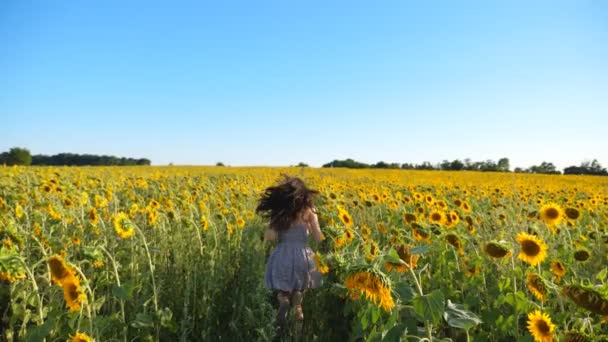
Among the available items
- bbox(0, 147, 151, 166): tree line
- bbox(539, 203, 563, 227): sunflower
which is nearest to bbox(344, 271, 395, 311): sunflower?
bbox(539, 203, 563, 227): sunflower

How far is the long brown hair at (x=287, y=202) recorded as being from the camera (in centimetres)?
354

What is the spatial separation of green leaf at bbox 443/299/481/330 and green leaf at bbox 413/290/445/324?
18 cm

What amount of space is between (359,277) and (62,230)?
325cm

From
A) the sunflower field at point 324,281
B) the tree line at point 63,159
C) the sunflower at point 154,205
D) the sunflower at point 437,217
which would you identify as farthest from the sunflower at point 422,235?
the tree line at point 63,159

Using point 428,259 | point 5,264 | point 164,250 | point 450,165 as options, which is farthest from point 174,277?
point 450,165

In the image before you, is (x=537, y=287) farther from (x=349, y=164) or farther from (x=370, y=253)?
(x=349, y=164)

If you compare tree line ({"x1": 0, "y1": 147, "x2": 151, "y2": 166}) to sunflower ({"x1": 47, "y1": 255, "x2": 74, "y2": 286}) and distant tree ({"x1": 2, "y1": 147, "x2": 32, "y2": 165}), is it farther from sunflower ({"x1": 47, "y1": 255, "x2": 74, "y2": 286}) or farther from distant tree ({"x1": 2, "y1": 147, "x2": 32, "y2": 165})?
sunflower ({"x1": 47, "y1": 255, "x2": 74, "y2": 286})

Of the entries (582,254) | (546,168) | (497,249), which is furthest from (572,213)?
(546,168)

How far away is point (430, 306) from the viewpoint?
1460 millimetres

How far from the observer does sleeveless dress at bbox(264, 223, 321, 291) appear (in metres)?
3.42

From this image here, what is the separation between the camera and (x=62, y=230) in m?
3.76

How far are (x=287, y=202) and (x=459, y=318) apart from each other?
81.7 inches

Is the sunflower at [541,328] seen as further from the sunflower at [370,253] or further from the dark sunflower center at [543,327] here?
the sunflower at [370,253]

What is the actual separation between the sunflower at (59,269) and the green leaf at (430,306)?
1499 millimetres
